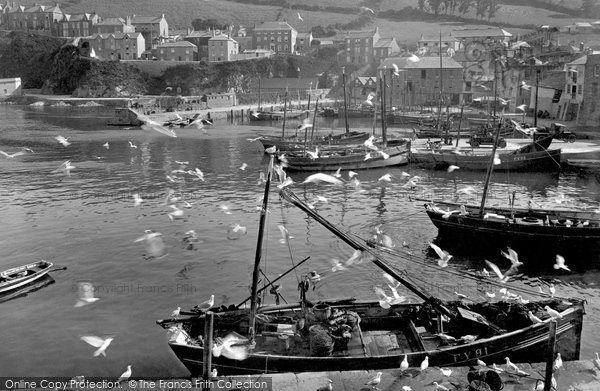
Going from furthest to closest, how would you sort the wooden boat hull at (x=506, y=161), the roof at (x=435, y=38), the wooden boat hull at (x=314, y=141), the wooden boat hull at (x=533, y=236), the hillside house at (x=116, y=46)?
the hillside house at (x=116, y=46) < the roof at (x=435, y=38) < the wooden boat hull at (x=314, y=141) < the wooden boat hull at (x=506, y=161) < the wooden boat hull at (x=533, y=236)

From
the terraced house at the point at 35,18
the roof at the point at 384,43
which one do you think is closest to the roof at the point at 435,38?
the roof at the point at 384,43

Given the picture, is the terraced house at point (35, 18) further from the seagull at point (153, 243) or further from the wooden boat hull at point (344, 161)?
the seagull at point (153, 243)

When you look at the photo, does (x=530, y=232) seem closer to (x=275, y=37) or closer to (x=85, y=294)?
(x=85, y=294)

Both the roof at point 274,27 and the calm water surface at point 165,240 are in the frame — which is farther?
the roof at point 274,27

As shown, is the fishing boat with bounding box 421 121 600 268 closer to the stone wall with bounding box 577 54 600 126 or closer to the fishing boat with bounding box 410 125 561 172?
the fishing boat with bounding box 410 125 561 172

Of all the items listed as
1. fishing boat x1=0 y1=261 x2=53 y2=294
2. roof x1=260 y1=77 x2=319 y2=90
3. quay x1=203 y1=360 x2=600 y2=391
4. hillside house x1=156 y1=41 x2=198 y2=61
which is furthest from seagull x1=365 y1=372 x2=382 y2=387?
hillside house x1=156 y1=41 x2=198 y2=61
